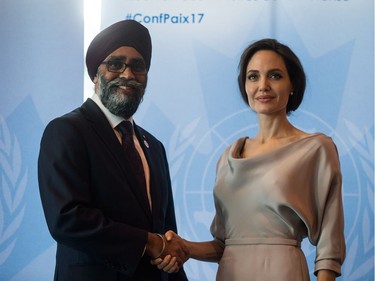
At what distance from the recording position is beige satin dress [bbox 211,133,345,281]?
2.53 meters

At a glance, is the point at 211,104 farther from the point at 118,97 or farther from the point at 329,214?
the point at 329,214

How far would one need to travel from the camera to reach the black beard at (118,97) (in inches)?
111

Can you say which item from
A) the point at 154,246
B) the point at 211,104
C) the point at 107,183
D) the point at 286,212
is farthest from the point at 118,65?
the point at 211,104

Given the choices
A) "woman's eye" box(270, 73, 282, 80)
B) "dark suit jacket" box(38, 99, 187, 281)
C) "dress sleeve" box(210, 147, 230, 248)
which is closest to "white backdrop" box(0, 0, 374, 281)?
"dress sleeve" box(210, 147, 230, 248)

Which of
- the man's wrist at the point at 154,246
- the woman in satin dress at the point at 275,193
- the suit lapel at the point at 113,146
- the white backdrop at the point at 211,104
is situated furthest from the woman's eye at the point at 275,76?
the white backdrop at the point at 211,104

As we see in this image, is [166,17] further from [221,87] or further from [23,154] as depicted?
[23,154]

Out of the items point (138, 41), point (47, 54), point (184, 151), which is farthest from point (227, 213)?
point (47, 54)

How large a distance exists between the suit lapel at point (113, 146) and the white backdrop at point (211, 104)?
1556 mm

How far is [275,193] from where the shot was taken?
8.45 ft

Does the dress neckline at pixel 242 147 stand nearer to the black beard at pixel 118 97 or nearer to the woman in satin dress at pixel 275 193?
the woman in satin dress at pixel 275 193

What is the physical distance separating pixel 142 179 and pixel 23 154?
192 cm

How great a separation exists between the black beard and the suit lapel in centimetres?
8

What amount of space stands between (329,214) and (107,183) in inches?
36.3

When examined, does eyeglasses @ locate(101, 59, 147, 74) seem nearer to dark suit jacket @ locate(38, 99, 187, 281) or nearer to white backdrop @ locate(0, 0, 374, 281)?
dark suit jacket @ locate(38, 99, 187, 281)
